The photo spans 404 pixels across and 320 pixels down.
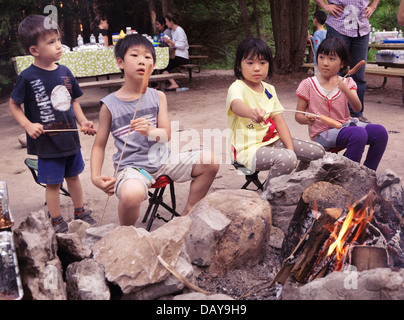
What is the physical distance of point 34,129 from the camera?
293 cm

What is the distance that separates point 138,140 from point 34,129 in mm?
697

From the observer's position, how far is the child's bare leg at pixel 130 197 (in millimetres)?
2576

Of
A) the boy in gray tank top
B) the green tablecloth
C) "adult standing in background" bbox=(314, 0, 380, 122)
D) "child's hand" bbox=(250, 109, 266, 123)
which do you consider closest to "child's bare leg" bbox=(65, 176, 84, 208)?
the boy in gray tank top

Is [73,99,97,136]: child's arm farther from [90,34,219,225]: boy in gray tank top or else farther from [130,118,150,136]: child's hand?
[130,118,150,136]: child's hand

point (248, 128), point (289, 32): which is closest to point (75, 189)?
point (248, 128)

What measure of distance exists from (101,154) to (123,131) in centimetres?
21

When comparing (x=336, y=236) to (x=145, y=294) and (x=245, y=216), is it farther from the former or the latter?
(x=145, y=294)

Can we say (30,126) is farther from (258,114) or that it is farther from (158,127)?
(258,114)

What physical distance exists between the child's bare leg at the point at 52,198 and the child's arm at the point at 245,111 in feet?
4.58

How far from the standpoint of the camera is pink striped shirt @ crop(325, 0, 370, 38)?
4680 mm

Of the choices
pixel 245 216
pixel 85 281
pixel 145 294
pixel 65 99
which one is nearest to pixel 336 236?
pixel 245 216

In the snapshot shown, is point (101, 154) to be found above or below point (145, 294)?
above
